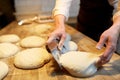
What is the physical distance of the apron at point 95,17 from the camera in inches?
47.1

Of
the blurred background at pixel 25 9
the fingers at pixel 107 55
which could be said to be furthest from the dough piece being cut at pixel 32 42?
the blurred background at pixel 25 9

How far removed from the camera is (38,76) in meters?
0.83

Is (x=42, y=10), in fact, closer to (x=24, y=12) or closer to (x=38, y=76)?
(x=24, y=12)

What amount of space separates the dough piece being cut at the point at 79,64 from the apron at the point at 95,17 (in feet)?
1.43

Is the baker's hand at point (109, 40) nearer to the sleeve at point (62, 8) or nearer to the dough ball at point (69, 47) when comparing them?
the dough ball at point (69, 47)

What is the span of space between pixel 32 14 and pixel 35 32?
36cm

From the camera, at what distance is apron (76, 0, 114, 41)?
1195 mm

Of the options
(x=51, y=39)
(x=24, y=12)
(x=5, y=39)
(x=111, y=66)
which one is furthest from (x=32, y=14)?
(x=111, y=66)

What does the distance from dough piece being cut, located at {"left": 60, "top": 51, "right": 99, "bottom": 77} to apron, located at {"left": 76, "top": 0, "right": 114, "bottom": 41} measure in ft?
1.43

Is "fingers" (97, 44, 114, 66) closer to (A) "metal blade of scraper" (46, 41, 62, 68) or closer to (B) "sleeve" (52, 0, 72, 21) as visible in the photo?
(A) "metal blade of scraper" (46, 41, 62, 68)

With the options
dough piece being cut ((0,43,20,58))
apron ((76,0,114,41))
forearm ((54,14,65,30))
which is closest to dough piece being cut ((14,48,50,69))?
dough piece being cut ((0,43,20,58))

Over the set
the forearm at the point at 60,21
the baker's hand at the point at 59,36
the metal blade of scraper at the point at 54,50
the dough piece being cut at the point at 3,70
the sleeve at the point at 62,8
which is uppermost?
the sleeve at the point at 62,8

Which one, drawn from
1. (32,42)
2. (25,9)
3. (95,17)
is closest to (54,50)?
(32,42)

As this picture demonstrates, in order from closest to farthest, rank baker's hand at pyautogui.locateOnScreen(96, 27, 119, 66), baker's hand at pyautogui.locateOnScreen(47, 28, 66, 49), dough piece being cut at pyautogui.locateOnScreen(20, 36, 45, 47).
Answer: baker's hand at pyautogui.locateOnScreen(96, 27, 119, 66) → baker's hand at pyautogui.locateOnScreen(47, 28, 66, 49) → dough piece being cut at pyautogui.locateOnScreen(20, 36, 45, 47)
